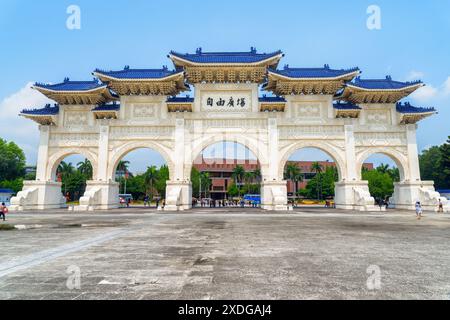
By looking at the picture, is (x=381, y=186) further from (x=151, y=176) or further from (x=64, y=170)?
(x=64, y=170)

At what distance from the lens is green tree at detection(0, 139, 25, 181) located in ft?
132

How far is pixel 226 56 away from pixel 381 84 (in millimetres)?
13820

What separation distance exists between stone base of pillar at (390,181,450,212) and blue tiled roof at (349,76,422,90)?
8193 mm

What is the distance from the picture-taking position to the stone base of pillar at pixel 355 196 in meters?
20.7

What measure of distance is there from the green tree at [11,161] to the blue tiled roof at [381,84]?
46.8m

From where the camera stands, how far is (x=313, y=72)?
23.5 meters

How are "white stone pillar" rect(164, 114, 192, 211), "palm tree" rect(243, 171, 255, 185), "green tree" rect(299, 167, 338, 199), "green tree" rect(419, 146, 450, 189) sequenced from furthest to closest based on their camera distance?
"palm tree" rect(243, 171, 255, 185) → "green tree" rect(299, 167, 338, 199) → "green tree" rect(419, 146, 450, 189) → "white stone pillar" rect(164, 114, 192, 211)

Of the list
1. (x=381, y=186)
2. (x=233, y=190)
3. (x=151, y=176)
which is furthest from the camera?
(x=233, y=190)

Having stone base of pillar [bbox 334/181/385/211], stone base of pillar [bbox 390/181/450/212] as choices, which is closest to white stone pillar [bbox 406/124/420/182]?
stone base of pillar [bbox 390/181/450/212]

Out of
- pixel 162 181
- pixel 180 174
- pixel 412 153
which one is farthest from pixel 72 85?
pixel 162 181

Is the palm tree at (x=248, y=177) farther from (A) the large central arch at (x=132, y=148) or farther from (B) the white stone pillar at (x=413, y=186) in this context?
(A) the large central arch at (x=132, y=148)

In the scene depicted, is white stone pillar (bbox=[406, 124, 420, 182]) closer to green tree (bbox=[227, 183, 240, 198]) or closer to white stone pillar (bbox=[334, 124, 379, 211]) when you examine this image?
white stone pillar (bbox=[334, 124, 379, 211])

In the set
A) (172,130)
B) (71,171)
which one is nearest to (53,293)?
(172,130)
